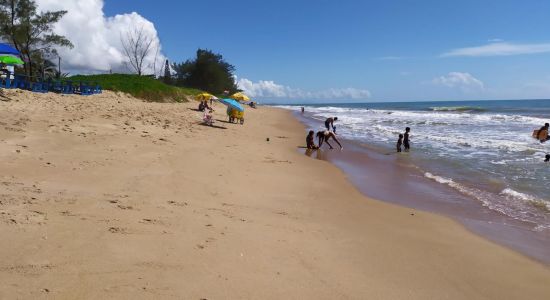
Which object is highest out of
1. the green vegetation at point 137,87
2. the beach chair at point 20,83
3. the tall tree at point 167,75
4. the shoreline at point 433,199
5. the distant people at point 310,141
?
the tall tree at point 167,75

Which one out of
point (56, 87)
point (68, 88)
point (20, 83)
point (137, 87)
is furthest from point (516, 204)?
point (137, 87)

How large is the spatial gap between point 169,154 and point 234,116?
43.7 ft

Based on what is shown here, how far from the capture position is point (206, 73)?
2539 inches

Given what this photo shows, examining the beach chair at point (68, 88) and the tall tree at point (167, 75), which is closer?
the beach chair at point (68, 88)

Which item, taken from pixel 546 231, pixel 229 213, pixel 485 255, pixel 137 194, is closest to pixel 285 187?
pixel 229 213

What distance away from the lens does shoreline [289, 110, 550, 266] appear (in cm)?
639

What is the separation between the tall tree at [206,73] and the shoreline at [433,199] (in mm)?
51732

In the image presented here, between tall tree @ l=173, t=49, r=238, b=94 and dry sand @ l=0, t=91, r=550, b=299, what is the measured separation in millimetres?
56360

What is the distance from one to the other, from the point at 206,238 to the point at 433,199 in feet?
19.9

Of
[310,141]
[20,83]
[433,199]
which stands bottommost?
[433,199]

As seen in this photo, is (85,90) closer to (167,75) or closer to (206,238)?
(206,238)

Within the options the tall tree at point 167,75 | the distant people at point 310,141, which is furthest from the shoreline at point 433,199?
the tall tree at point 167,75

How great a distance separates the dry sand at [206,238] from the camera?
11.8 feet

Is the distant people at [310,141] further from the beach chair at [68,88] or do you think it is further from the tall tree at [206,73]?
the tall tree at [206,73]
